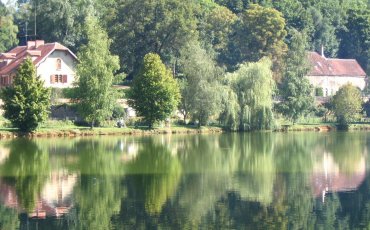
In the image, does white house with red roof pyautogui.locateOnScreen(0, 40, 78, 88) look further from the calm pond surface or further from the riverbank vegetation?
the calm pond surface

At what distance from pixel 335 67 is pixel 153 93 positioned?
177ft

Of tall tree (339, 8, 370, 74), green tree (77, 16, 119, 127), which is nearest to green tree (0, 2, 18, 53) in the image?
green tree (77, 16, 119, 127)

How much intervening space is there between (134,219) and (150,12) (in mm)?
68155

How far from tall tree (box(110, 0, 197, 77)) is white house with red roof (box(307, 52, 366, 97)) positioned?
1195 inches

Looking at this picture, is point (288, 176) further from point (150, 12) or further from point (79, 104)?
point (150, 12)

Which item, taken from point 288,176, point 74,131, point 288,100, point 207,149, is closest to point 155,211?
point 288,176

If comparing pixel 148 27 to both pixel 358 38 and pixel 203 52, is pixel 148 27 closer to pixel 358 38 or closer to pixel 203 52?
pixel 203 52

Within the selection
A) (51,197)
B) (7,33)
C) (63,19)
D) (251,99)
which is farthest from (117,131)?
(51,197)

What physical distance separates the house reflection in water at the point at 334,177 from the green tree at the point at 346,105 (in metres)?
43.6

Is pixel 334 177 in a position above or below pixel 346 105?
below

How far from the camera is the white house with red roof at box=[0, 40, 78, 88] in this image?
289 ft

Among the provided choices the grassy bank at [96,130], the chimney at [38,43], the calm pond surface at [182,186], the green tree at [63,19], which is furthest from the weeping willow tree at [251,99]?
the chimney at [38,43]

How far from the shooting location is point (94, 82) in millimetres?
72438

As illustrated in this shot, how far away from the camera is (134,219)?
27.0m
